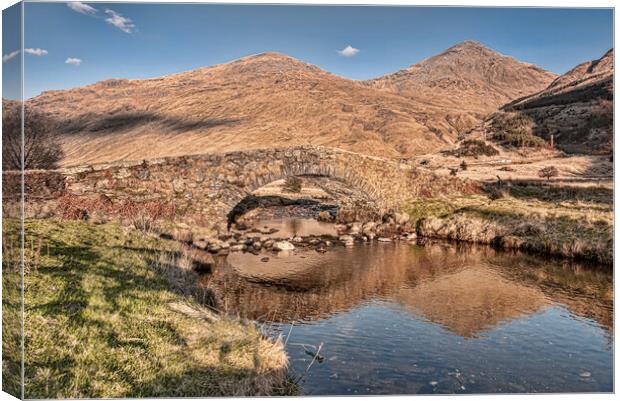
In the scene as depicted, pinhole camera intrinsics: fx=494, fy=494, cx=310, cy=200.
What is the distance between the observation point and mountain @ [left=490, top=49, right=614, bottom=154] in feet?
145

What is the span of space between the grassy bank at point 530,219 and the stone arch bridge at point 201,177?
3453mm

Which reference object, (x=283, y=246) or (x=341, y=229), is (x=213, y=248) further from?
(x=341, y=229)

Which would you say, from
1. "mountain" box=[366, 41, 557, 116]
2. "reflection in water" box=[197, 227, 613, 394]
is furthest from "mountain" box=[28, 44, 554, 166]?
"reflection in water" box=[197, 227, 613, 394]

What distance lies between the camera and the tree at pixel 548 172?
30.9m

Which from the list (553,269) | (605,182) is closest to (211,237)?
(553,269)

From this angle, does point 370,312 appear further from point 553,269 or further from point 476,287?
point 553,269

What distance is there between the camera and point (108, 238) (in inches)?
554

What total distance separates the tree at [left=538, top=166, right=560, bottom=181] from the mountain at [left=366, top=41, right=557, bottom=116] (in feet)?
194

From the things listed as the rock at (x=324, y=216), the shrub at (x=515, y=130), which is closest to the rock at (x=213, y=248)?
the rock at (x=324, y=216)

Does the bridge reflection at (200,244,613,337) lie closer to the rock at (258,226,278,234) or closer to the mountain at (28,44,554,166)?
the rock at (258,226,278,234)

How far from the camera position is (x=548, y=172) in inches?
1224

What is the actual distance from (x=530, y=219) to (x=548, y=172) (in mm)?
13122

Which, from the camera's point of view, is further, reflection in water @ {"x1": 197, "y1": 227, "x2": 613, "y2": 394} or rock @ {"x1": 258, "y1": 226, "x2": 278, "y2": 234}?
rock @ {"x1": 258, "y1": 226, "x2": 278, "y2": 234}

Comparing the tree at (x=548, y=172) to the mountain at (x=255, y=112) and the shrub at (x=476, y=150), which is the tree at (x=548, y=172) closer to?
the shrub at (x=476, y=150)
